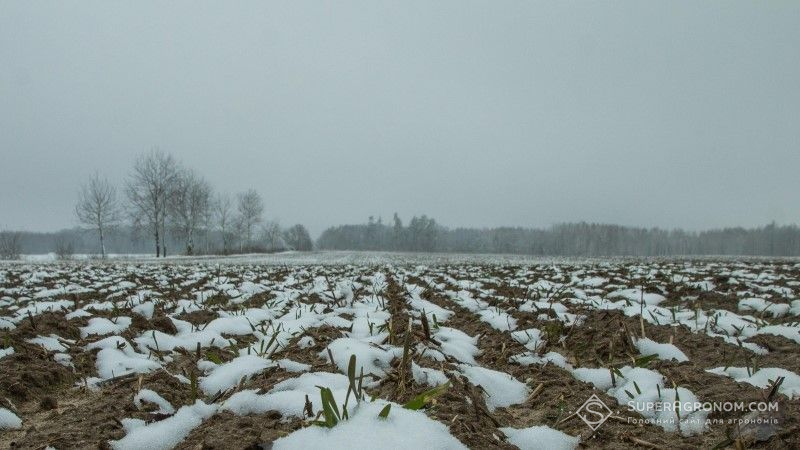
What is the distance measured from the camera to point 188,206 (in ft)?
152

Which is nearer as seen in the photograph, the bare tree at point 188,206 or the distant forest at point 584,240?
the bare tree at point 188,206

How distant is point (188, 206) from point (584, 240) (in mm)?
88219

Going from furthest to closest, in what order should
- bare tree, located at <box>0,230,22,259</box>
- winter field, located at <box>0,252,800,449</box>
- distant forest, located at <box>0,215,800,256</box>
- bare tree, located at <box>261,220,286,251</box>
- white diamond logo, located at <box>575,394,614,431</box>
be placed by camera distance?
distant forest, located at <box>0,215,800,256</box>, bare tree, located at <box>261,220,286,251</box>, bare tree, located at <box>0,230,22,259</box>, white diamond logo, located at <box>575,394,614,431</box>, winter field, located at <box>0,252,800,449</box>

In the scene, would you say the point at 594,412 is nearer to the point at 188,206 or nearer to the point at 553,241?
the point at 188,206

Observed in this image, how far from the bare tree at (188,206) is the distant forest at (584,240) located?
61013 mm

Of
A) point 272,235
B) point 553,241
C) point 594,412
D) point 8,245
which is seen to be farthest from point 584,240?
point 594,412

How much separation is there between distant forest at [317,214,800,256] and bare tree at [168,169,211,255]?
200 ft

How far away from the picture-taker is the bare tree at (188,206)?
145 ft

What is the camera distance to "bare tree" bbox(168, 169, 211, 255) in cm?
4417

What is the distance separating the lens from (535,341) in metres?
3.62

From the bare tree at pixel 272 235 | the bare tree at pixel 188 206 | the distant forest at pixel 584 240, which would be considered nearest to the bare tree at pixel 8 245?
the bare tree at pixel 188 206

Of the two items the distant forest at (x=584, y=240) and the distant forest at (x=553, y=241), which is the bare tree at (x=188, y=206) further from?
the distant forest at (x=584, y=240)

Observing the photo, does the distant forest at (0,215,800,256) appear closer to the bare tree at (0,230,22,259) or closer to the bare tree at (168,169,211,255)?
the bare tree at (168,169,211,255)

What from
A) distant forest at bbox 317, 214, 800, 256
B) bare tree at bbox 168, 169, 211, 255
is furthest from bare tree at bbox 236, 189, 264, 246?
distant forest at bbox 317, 214, 800, 256
